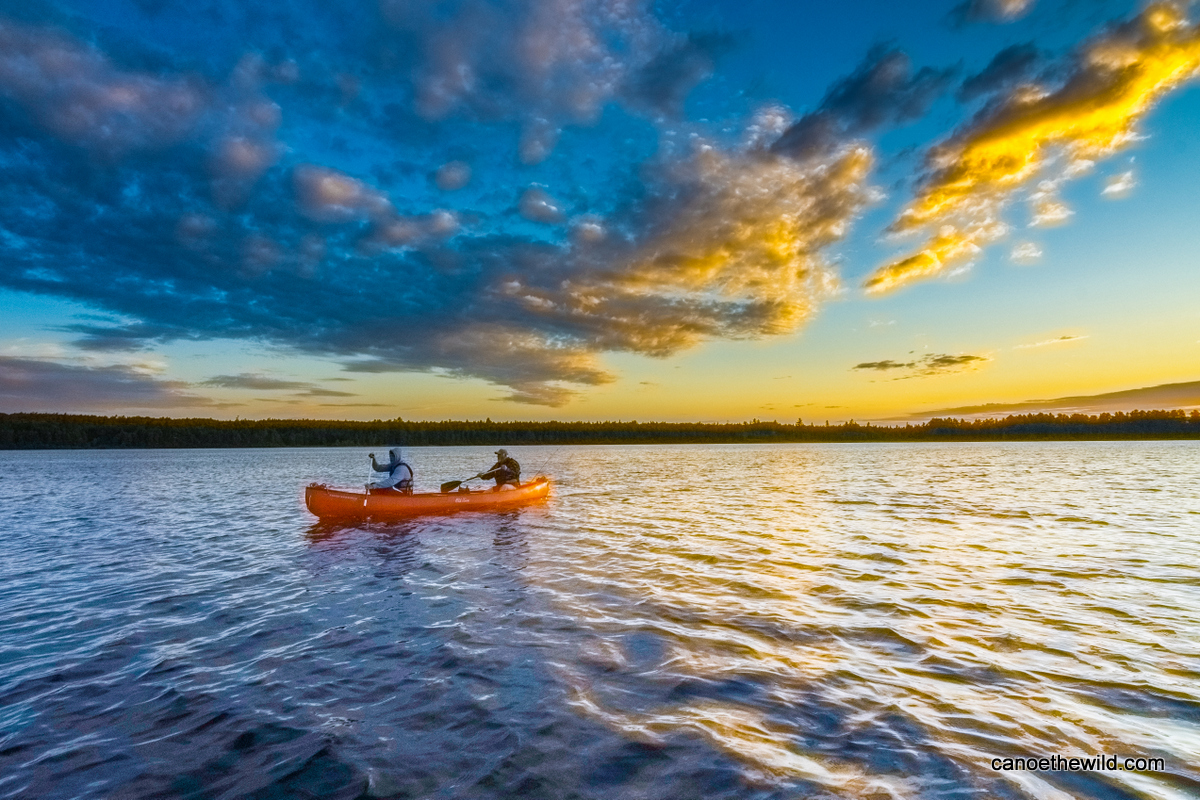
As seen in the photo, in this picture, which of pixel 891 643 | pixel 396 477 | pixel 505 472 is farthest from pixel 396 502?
pixel 891 643

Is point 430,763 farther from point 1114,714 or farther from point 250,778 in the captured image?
point 1114,714

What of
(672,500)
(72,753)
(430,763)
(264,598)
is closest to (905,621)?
(430,763)

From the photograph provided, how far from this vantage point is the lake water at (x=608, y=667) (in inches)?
211

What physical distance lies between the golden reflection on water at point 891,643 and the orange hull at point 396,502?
6.61 m

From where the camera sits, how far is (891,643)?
8.62m

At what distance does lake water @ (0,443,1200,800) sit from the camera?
17.6 feet

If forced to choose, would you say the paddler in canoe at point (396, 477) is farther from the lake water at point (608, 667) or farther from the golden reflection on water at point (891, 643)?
the golden reflection on water at point (891, 643)

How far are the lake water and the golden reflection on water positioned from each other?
0.15 feet

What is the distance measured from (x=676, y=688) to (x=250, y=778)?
4.54m

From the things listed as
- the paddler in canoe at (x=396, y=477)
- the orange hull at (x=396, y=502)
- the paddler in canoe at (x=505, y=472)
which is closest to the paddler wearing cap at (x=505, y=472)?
the paddler in canoe at (x=505, y=472)

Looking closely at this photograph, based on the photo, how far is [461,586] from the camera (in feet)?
42.2

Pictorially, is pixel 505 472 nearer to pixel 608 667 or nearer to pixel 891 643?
pixel 608 667

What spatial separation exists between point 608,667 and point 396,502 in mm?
16635

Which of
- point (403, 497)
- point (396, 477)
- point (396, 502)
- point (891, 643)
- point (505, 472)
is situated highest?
point (396, 477)
